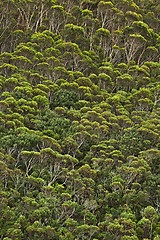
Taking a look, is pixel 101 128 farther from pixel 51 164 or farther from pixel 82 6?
pixel 82 6

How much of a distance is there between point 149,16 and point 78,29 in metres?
6.93

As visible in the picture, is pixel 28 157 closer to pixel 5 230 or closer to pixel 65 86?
pixel 5 230

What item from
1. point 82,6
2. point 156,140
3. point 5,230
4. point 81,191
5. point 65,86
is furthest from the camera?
point 82,6

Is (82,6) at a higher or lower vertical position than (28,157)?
higher

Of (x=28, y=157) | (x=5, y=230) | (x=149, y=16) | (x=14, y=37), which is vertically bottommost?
(x=5, y=230)

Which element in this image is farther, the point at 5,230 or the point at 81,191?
the point at 81,191

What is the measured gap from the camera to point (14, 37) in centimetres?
3406

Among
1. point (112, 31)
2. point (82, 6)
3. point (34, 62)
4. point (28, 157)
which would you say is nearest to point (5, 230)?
point (28, 157)

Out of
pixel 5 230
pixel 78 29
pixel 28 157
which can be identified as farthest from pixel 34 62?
pixel 5 230

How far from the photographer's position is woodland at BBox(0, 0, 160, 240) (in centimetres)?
1981

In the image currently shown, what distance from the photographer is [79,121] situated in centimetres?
2586

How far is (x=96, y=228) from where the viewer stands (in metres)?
18.9

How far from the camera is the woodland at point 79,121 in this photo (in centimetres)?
1981

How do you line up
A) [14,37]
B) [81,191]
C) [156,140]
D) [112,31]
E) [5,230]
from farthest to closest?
[112,31] → [14,37] → [156,140] → [81,191] → [5,230]
